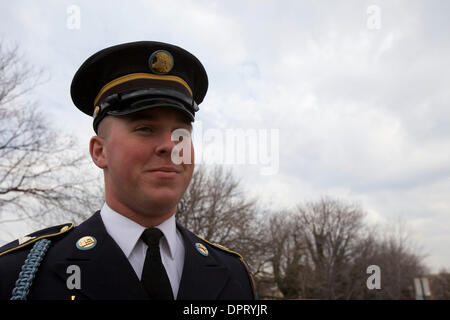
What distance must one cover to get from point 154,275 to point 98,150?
2.42 feet

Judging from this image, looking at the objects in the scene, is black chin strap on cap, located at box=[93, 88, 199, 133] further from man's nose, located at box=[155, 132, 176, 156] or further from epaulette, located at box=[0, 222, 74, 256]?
epaulette, located at box=[0, 222, 74, 256]

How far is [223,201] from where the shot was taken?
20281 millimetres

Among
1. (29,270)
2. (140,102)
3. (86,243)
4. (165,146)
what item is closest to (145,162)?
(165,146)

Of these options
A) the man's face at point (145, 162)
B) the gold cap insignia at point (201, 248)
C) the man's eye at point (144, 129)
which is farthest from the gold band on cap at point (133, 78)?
the gold cap insignia at point (201, 248)

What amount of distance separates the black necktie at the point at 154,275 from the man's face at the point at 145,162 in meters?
0.16

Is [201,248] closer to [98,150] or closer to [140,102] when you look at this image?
[98,150]

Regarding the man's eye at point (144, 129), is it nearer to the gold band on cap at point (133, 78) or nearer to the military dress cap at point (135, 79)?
the military dress cap at point (135, 79)

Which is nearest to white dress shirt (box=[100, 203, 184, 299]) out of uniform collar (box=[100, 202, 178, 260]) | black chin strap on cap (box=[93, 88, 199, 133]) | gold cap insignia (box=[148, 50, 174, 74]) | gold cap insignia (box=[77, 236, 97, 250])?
uniform collar (box=[100, 202, 178, 260])

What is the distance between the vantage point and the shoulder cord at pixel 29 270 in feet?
5.59
